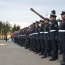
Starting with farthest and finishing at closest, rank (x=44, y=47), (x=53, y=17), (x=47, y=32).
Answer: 1. (x=44, y=47)
2. (x=47, y=32)
3. (x=53, y=17)

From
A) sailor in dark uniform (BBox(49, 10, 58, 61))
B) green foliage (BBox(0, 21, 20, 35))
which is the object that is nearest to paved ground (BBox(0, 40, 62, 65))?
sailor in dark uniform (BBox(49, 10, 58, 61))

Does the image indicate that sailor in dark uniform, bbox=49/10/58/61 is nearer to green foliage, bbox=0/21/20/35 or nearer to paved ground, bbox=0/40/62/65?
paved ground, bbox=0/40/62/65

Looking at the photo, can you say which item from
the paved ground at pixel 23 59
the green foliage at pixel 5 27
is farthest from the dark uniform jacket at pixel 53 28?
the green foliage at pixel 5 27

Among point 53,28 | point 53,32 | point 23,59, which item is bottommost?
point 23,59

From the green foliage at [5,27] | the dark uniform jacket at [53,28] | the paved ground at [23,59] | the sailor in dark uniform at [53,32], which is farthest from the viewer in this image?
the green foliage at [5,27]

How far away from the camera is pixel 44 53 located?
20.8 m

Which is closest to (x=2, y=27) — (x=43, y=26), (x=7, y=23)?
(x=7, y=23)

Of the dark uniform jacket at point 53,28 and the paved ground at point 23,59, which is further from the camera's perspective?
the dark uniform jacket at point 53,28

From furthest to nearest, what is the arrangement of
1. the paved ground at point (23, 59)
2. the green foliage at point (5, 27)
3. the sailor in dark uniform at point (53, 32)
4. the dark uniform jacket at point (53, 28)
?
the green foliage at point (5, 27) → the sailor in dark uniform at point (53, 32) → the dark uniform jacket at point (53, 28) → the paved ground at point (23, 59)

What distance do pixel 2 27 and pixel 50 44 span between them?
3861 inches

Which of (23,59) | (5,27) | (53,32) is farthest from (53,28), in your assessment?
(5,27)

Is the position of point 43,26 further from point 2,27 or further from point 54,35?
point 2,27

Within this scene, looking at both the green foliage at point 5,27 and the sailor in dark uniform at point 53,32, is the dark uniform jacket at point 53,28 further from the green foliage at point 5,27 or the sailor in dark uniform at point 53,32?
the green foliage at point 5,27

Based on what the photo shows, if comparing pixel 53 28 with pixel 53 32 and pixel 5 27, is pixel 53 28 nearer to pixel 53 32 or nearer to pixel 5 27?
pixel 53 32
